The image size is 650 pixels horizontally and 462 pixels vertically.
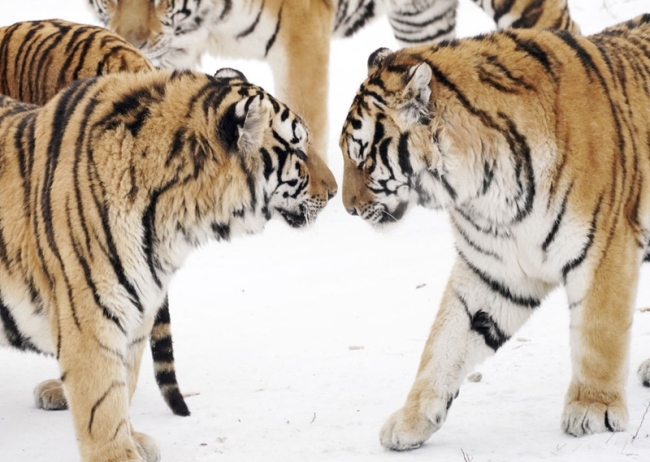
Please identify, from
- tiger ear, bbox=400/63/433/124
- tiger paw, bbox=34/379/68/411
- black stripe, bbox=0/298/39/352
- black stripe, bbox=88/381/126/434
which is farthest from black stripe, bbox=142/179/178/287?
tiger paw, bbox=34/379/68/411

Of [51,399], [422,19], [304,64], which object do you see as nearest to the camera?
[51,399]

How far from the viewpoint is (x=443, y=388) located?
132 inches

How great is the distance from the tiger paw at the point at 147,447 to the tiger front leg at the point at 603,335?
1.17 metres

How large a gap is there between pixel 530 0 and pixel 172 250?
3.53 metres

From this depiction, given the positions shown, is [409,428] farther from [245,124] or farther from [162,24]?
[162,24]

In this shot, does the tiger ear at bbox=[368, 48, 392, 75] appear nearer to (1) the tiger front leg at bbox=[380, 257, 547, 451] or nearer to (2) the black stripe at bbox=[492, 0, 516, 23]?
(1) the tiger front leg at bbox=[380, 257, 547, 451]

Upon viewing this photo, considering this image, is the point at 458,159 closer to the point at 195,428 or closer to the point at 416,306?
the point at 195,428

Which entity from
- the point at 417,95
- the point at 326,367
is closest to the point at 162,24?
the point at 326,367

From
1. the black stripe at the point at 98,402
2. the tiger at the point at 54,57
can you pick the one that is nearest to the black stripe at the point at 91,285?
the black stripe at the point at 98,402

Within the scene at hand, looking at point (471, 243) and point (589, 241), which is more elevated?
point (589, 241)

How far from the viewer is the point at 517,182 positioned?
10.6 feet

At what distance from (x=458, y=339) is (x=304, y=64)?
129 inches

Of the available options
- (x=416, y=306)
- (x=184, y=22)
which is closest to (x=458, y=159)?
(x=416, y=306)

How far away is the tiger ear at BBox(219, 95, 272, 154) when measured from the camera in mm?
3145
